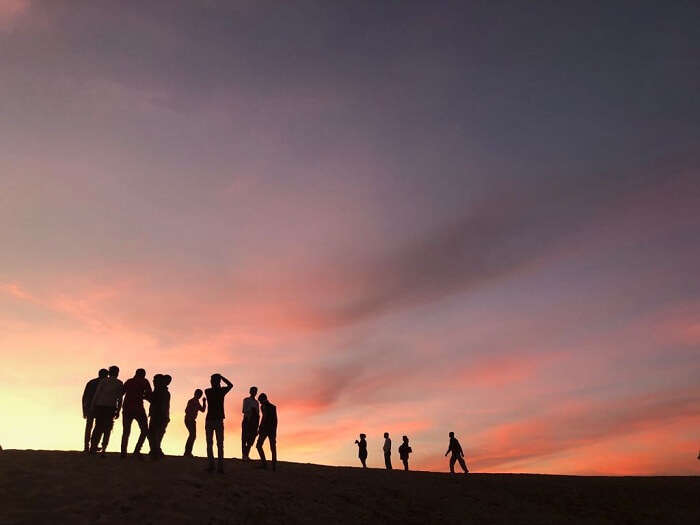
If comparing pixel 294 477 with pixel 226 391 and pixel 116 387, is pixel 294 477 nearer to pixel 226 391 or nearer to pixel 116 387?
pixel 226 391

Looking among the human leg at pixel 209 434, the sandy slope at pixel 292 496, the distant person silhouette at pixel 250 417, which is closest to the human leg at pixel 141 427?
the sandy slope at pixel 292 496

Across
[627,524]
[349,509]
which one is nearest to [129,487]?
[349,509]

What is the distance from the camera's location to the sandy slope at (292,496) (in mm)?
12148

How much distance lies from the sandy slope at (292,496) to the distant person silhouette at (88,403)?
511 mm

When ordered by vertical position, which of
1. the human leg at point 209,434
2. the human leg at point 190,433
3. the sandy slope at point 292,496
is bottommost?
the sandy slope at point 292,496

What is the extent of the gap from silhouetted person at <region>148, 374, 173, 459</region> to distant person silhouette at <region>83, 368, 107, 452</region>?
171cm

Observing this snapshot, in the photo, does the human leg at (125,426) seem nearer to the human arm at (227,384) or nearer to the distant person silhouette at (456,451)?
the human arm at (227,384)

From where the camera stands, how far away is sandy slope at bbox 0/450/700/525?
1215 cm

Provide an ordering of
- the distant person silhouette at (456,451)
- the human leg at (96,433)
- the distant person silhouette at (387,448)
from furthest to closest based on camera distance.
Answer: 1. the distant person silhouette at (387,448)
2. the distant person silhouette at (456,451)
3. the human leg at (96,433)

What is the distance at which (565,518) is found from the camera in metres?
19.8

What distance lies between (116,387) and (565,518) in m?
16.6

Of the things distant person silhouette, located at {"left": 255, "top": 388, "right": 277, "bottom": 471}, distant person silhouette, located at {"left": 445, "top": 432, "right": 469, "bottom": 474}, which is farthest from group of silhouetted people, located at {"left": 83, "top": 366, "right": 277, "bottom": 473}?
distant person silhouette, located at {"left": 445, "top": 432, "right": 469, "bottom": 474}

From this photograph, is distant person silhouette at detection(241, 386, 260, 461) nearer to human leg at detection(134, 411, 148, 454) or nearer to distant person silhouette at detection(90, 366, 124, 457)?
human leg at detection(134, 411, 148, 454)

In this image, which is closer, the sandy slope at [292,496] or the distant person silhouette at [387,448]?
the sandy slope at [292,496]
